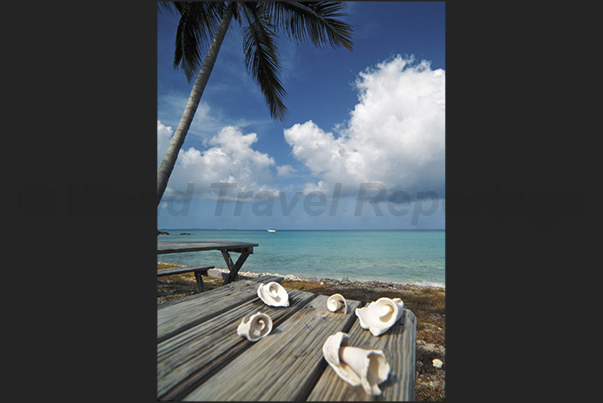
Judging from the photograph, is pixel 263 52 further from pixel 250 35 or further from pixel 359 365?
pixel 359 365

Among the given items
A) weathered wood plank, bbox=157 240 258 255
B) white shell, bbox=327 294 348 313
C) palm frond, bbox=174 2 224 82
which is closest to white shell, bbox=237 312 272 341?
white shell, bbox=327 294 348 313

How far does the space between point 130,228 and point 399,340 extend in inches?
49.1

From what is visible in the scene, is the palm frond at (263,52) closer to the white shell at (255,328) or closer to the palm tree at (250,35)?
the palm tree at (250,35)

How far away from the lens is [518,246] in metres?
0.81

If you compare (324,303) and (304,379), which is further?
(324,303)

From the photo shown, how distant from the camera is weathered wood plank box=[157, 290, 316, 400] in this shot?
0.76m

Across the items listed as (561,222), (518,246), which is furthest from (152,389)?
(561,222)

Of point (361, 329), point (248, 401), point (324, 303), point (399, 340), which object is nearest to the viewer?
point (248, 401)

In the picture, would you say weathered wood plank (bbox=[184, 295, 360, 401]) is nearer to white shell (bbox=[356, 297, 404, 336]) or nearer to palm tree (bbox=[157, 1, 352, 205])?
white shell (bbox=[356, 297, 404, 336])

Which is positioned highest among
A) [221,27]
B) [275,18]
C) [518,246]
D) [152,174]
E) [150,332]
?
[275,18]

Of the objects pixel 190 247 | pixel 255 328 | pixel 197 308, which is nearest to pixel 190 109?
pixel 190 247

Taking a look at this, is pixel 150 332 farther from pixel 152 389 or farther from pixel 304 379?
pixel 304 379

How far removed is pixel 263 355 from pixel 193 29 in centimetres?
518

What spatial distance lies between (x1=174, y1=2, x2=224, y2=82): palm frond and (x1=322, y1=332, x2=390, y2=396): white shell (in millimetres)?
4653
